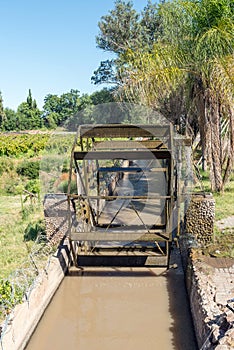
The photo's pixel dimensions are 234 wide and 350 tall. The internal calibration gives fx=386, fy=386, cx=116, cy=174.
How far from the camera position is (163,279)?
6629 mm

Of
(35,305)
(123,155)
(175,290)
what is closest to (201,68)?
(123,155)

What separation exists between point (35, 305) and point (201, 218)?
366 centimetres

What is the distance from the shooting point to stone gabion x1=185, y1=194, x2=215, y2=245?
24.2 feet

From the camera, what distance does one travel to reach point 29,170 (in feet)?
61.6

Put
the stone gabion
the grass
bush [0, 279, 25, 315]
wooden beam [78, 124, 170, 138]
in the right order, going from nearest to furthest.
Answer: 1. bush [0, 279, 25, 315]
2. the grass
3. the stone gabion
4. wooden beam [78, 124, 170, 138]

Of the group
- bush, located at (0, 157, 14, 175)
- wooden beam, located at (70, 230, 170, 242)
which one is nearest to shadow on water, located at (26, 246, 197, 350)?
wooden beam, located at (70, 230, 170, 242)

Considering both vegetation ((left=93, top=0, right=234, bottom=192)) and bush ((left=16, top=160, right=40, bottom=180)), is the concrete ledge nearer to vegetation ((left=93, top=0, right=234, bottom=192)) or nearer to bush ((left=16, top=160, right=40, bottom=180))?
vegetation ((left=93, top=0, right=234, bottom=192))

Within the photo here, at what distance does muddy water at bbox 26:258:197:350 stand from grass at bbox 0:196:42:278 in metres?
1.16

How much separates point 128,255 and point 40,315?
2.00 metres

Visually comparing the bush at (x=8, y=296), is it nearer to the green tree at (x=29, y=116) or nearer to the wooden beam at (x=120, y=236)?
the wooden beam at (x=120, y=236)

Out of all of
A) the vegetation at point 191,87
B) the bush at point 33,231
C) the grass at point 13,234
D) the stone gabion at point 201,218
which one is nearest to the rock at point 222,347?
the vegetation at point 191,87

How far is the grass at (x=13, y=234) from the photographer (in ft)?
23.7

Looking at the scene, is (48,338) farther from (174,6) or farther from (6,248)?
A: (174,6)

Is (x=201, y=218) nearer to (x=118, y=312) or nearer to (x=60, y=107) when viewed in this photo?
(x=118, y=312)
